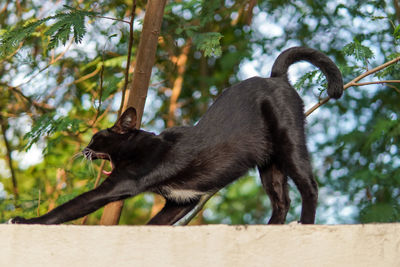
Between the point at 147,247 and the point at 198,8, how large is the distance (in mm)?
2934

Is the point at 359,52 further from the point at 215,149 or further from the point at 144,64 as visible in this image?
the point at 144,64

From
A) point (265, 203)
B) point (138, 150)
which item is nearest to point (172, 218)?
point (138, 150)

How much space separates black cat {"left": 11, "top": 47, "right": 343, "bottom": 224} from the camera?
3.14 m

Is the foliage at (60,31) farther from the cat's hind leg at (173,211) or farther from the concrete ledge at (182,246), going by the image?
the concrete ledge at (182,246)

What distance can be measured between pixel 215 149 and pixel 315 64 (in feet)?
2.93

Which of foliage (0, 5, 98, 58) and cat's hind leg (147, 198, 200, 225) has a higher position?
foliage (0, 5, 98, 58)

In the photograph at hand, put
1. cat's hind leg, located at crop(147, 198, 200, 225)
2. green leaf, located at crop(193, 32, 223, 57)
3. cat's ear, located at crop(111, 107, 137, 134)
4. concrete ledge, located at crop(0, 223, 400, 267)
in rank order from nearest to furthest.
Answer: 1. concrete ledge, located at crop(0, 223, 400, 267)
2. cat's ear, located at crop(111, 107, 137, 134)
3. cat's hind leg, located at crop(147, 198, 200, 225)
4. green leaf, located at crop(193, 32, 223, 57)

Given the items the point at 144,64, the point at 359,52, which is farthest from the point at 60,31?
the point at 359,52

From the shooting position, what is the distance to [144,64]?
3539 mm

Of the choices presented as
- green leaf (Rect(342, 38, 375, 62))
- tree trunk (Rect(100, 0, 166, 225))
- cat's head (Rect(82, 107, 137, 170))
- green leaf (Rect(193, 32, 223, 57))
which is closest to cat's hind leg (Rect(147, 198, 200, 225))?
tree trunk (Rect(100, 0, 166, 225))

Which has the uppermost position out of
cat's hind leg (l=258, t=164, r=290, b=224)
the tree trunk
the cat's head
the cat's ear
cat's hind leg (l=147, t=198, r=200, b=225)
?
the tree trunk

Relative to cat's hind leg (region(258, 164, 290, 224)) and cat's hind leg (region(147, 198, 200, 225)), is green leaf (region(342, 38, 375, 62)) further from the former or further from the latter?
cat's hind leg (region(147, 198, 200, 225))

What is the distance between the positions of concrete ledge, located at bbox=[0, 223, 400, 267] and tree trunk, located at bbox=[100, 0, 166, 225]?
124 cm

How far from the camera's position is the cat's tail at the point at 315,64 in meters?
3.40
